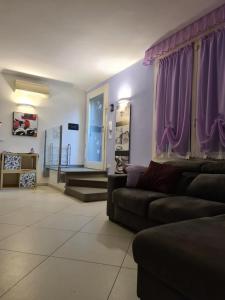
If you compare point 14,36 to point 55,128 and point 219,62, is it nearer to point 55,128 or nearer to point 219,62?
point 55,128

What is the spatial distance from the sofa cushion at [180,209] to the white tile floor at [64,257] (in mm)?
420

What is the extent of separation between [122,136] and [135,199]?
8.67ft

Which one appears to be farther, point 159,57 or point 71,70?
point 71,70

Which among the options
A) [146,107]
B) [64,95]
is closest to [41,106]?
[64,95]

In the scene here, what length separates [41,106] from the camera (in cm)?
601

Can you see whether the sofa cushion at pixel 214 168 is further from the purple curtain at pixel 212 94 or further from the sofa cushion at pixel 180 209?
the sofa cushion at pixel 180 209

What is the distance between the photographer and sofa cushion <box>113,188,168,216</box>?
2330 millimetres

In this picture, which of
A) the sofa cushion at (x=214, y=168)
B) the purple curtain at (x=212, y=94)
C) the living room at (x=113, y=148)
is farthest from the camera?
the purple curtain at (x=212, y=94)

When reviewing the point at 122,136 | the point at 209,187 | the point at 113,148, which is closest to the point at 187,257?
the point at 209,187

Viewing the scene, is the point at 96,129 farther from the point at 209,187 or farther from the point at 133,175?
the point at 209,187

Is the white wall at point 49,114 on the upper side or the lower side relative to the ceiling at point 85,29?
lower

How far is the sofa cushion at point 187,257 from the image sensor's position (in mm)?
894

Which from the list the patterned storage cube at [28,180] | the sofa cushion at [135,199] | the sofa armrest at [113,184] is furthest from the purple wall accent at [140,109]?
the patterned storage cube at [28,180]

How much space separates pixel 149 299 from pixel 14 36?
4078 mm
